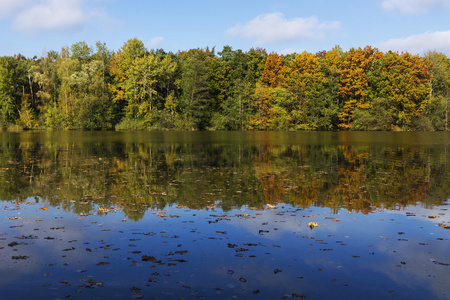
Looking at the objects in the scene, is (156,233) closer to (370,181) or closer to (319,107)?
→ (370,181)

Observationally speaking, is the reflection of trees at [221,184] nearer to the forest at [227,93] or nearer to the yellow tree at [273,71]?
the forest at [227,93]

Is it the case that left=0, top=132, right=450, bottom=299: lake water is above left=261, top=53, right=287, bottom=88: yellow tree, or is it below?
below

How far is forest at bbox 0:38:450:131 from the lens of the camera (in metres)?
89.2

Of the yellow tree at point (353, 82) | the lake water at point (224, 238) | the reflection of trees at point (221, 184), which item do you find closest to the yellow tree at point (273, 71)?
the yellow tree at point (353, 82)

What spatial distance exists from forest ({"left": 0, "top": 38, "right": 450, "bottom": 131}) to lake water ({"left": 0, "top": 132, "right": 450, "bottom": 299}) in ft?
248

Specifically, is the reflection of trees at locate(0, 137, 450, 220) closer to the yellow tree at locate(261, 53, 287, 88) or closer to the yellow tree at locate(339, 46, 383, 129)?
the yellow tree at locate(339, 46, 383, 129)

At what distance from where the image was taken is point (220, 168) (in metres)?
21.6

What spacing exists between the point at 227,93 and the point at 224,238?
310 feet

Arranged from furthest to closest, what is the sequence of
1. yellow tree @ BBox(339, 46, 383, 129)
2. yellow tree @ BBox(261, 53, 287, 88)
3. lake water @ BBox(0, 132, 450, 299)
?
yellow tree @ BBox(261, 53, 287, 88), yellow tree @ BBox(339, 46, 383, 129), lake water @ BBox(0, 132, 450, 299)

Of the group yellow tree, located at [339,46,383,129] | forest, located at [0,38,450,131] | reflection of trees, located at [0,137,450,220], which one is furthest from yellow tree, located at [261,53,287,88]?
reflection of trees, located at [0,137,450,220]

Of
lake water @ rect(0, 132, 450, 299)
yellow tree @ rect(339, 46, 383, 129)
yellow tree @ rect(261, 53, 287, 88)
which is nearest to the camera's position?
lake water @ rect(0, 132, 450, 299)

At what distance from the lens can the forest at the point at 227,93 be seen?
293 feet

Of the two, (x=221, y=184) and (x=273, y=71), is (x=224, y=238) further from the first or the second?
(x=273, y=71)

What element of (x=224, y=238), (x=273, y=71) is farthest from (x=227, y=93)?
(x=224, y=238)
